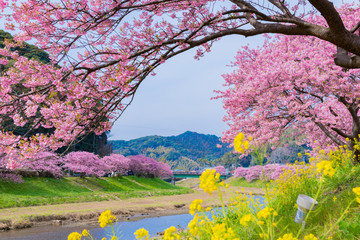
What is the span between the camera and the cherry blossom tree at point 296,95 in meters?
10.9

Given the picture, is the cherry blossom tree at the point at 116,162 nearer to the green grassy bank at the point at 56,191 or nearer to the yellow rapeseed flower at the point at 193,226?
the green grassy bank at the point at 56,191

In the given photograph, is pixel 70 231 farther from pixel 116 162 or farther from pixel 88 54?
pixel 116 162

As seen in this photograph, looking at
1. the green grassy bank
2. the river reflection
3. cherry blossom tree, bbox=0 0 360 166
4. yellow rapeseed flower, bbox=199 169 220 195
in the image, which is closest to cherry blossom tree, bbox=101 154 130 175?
the green grassy bank

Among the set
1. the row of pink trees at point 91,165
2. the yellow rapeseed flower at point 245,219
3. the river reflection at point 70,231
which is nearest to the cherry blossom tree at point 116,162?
the row of pink trees at point 91,165

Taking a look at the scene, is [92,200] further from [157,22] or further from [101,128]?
[157,22]

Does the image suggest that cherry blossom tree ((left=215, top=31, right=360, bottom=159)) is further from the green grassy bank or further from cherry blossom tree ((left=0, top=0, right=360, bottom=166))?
the green grassy bank

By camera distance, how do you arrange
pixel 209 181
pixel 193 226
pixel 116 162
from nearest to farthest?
pixel 209 181, pixel 193 226, pixel 116 162

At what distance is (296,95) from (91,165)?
29.3 m

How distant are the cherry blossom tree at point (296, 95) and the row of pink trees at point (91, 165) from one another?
11215mm

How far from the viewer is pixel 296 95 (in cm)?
1191

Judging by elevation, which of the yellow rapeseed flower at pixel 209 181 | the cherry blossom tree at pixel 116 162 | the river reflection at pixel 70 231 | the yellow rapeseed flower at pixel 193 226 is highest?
the yellow rapeseed flower at pixel 209 181

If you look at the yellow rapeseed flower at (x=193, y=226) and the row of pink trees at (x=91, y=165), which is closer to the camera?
the yellow rapeseed flower at (x=193, y=226)

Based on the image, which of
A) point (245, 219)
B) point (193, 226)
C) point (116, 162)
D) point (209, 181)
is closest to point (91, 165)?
point (116, 162)

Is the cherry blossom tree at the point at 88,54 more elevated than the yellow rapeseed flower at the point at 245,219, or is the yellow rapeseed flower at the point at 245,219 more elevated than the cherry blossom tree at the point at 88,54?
the cherry blossom tree at the point at 88,54
